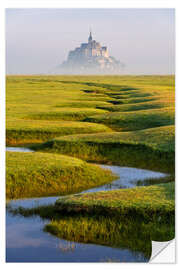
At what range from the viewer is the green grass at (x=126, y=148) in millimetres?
25969

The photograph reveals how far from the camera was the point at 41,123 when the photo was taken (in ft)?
125

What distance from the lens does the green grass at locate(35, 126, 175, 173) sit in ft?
85.2

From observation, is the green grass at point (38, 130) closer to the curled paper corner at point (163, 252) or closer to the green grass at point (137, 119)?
the green grass at point (137, 119)

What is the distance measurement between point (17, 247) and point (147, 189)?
21.8ft

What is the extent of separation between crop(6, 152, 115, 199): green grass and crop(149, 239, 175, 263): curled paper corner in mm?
7014

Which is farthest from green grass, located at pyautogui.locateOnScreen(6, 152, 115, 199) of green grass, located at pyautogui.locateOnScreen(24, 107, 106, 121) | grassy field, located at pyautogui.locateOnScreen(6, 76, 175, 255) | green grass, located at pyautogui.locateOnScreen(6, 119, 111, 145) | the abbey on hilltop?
green grass, located at pyautogui.locateOnScreen(24, 107, 106, 121)

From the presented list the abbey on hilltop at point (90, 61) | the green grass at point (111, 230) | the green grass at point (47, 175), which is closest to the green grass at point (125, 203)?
the green grass at point (111, 230)

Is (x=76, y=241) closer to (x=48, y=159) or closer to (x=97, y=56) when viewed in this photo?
(x=48, y=159)

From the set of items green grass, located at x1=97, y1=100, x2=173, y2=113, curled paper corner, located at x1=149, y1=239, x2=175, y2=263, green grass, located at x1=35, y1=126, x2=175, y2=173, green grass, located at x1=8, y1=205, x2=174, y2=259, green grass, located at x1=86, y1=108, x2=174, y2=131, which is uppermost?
green grass, located at x1=97, y1=100, x2=173, y2=113

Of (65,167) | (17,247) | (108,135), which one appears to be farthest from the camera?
(108,135)

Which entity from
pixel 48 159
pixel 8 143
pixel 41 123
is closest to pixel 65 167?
pixel 48 159

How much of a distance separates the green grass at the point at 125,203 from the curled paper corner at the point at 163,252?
1752 mm

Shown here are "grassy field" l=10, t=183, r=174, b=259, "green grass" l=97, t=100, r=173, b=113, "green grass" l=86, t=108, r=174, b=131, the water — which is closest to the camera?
the water

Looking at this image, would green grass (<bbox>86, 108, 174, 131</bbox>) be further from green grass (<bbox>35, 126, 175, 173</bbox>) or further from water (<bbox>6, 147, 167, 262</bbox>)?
water (<bbox>6, 147, 167, 262</bbox>)
